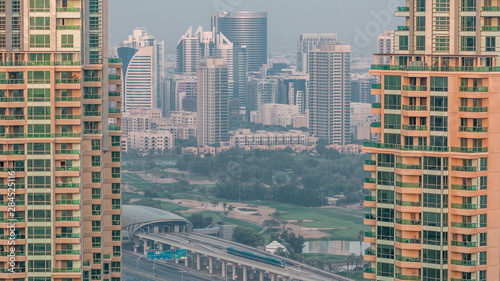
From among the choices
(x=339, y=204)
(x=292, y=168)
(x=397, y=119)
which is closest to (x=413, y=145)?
(x=397, y=119)

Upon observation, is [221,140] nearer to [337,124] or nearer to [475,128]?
[337,124]

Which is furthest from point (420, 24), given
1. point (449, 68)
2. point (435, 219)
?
point (435, 219)

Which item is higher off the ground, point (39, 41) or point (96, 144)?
point (39, 41)

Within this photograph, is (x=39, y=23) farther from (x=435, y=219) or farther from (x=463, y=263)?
(x=463, y=263)

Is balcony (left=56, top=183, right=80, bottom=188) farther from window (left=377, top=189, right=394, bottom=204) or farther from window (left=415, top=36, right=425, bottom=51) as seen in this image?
window (left=415, top=36, right=425, bottom=51)

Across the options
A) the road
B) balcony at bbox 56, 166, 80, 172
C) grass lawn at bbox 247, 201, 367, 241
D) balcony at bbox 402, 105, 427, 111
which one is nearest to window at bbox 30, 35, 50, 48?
balcony at bbox 56, 166, 80, 172

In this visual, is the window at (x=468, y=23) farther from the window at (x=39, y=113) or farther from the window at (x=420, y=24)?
the window at (x=39, y=113)
